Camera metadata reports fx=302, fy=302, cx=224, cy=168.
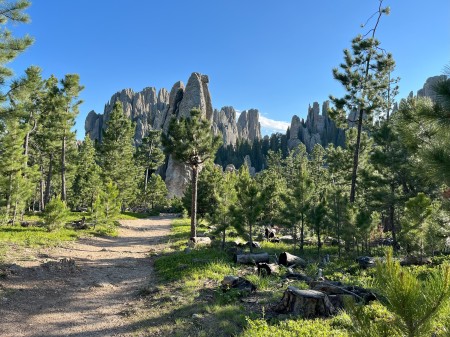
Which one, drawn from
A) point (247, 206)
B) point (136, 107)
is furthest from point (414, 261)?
point (136, 107)

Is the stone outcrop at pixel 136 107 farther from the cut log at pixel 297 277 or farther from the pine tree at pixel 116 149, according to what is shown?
the cut log at pixel 297 277

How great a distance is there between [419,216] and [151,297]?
1276 centimetres

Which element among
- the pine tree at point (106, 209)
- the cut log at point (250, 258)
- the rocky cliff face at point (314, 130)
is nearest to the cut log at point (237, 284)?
the cut log at point (250, 258)

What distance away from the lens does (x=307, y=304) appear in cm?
777

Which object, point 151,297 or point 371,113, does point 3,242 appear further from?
point 371,113

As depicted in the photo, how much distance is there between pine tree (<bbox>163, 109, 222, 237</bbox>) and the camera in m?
21.0

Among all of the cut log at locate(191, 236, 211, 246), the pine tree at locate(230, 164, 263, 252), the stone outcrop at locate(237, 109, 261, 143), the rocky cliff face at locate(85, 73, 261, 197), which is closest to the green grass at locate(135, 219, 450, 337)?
the pine tree at locate(230, 164, 263, 252)

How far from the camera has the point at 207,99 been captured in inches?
3295

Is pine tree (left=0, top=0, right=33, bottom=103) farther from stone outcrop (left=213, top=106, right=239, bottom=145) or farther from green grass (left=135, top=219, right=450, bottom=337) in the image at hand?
stone outcrop (left=213, top=106, right=239, bottom=145)

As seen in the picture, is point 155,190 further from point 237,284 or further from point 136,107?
point 136,107

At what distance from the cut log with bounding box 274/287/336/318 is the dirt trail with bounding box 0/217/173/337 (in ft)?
13.8

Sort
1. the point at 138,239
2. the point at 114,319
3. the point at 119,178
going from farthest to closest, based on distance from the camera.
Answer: the point at 119,178 < the point at 138,239 < the point at 114,319

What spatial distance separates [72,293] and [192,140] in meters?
12.8

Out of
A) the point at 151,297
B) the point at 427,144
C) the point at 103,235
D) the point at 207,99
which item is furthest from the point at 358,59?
the point at 207,99
